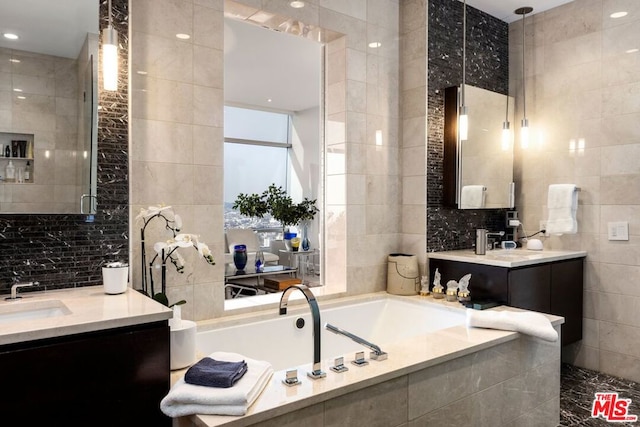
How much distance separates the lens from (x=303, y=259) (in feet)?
21.4

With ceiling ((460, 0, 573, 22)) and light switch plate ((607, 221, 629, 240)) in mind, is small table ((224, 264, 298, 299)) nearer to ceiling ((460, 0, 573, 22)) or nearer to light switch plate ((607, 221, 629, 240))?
light switch plate ((607, 221, 629, 240))

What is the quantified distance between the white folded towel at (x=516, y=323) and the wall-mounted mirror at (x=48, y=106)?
2032 millimetres

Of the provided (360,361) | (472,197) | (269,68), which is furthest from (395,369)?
(269,68)

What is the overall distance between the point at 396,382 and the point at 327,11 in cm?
241

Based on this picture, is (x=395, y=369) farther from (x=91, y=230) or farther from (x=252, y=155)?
(x=252, y=155)

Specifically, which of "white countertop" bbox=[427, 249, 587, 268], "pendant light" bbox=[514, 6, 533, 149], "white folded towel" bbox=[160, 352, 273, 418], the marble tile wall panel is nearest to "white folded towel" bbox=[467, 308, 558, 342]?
"white countertop" bbox=[427, 249, 587, 268]

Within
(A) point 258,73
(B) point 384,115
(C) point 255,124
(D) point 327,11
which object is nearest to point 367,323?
(B) point 384,115

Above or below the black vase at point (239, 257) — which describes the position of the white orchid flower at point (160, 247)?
above

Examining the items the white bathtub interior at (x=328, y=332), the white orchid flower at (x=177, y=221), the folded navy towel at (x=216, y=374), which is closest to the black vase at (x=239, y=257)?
the white bathtub interior at (x=328, y=332)

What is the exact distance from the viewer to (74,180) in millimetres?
2107

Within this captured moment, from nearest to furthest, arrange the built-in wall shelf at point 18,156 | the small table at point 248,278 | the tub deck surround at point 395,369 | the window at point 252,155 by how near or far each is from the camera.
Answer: the tub deck surround at point 395,369
the built-in wall shelf at point 18,156
the small table at point 248,278
the window at point 252,155

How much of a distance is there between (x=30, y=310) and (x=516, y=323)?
227 cm

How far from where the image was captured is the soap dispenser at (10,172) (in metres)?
1.93

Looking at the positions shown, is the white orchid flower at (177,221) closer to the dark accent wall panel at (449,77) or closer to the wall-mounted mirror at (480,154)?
the dark accent wall panel at (449,77)
